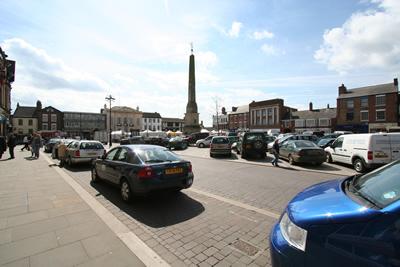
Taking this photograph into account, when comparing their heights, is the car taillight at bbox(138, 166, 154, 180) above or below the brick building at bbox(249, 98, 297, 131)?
below

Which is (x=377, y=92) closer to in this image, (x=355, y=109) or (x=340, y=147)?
(x=355, y=109)

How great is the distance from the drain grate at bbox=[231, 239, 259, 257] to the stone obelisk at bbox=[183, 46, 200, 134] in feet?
115

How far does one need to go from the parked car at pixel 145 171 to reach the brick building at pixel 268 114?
187 ft

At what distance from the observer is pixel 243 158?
1550 centimetres

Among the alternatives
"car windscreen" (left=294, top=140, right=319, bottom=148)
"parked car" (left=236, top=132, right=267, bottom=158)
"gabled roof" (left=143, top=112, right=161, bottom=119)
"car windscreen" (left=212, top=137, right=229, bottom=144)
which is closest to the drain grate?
"car windscreen" (left=294, top=140, right=319, bottom=148)

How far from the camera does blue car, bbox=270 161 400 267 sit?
157 cm

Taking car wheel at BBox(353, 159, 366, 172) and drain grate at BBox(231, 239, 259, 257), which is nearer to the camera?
drain grate at BBox(231, 239, 259, 257)

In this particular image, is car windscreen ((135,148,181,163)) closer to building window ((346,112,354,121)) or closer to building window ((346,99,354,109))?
building window ((346,112,354,121))

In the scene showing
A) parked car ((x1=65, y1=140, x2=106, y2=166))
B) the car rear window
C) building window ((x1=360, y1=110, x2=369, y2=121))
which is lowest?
parked car ((x1=65, y1=140, x2=106, y2=166))

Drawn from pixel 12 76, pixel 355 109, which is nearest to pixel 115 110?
pixel 12 76

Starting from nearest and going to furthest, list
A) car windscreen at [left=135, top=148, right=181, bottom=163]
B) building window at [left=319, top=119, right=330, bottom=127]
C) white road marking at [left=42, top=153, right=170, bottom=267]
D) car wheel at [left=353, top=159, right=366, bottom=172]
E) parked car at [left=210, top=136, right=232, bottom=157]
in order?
white road marking at [left=42, top=153, right=170, bottom=267] → car windscreen at [left=135, top=148, right=181, bottom=163] → car wheel at [left=353, top=159, right=366, bottom=172] → parked car at [left=210, top=136, right=232, bottom=157] → building window at [left=319, top=119, right=330, bottom=127]

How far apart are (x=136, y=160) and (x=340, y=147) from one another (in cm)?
1097

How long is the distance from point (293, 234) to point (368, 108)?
51.9 meters

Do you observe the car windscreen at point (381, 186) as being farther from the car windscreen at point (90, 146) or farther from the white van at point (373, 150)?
the car windscreen at point (90, 146)
